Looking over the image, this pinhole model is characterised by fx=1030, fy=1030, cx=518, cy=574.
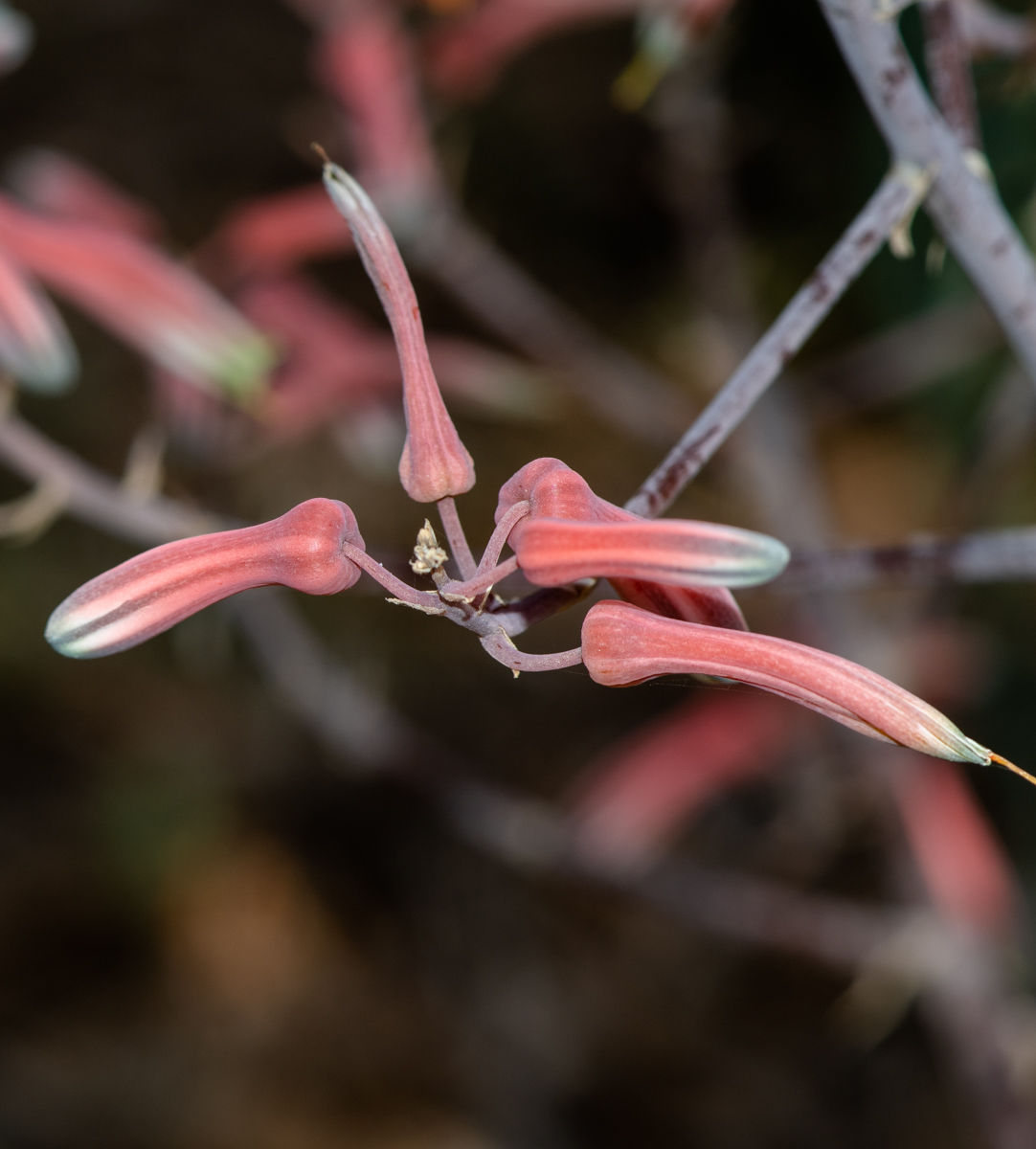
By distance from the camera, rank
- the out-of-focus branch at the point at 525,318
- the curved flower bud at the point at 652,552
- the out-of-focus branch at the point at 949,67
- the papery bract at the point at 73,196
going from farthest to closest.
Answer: the out-of-focus branch at the point at 525,318, the papery bract at the point at 73,196, the out-of-focus branch at the point at 949,67, the curved flower bud at the point at 652,552

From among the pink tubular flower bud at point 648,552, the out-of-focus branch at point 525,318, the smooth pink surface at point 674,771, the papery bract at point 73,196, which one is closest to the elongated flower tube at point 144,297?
the papery bract at point 73,196

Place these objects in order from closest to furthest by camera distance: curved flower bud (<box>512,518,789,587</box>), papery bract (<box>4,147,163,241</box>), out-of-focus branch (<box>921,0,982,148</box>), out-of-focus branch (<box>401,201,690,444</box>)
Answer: curved flower bud (<box>512,518,789,587</box>), out-of-focus branch (<box>921,0,982,148</box>), papery bract (<box>4,147,163,241</box>), out-of-focus branch (<box>401,201,690,444</box>)

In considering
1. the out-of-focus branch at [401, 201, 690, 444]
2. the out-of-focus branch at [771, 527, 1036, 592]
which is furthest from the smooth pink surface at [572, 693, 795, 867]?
the out-of-focus branch at [771, 527, 1036, 592]

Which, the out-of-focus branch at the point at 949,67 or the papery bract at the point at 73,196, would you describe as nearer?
the out-of-focus branch at the point at 949,67

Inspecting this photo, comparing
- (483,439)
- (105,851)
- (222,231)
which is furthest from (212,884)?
(222,231)

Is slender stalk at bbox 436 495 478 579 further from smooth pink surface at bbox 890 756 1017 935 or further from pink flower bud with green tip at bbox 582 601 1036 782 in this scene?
smooth pink surface at bbox 890 756 1017 935

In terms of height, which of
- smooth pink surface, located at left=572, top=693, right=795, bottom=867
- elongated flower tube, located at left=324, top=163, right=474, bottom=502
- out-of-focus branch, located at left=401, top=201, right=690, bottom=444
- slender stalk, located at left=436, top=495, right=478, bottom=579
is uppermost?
out-of-focus branch, located at left=401, top=201, right=690, bottom=444

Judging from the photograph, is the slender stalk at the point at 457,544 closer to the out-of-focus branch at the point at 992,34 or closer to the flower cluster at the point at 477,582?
the flower cluster at the point at 477,582

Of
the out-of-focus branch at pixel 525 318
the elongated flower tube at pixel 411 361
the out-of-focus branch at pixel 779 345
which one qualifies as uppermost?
Result: the out-of-focus branch at pixel 525 318
